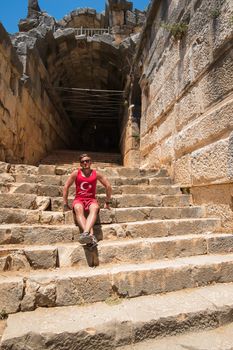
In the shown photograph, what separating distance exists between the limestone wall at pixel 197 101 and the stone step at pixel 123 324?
163 cm

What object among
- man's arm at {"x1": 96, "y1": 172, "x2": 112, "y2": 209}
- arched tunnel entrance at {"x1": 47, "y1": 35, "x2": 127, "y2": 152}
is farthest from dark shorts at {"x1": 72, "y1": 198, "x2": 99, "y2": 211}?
arched tunnel entrance at {"x1": 47, "y1": 35, "x2": 127, "y2": 152}

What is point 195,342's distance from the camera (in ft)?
6.44

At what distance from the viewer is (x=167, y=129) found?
564cm

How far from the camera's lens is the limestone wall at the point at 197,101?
3633 mm

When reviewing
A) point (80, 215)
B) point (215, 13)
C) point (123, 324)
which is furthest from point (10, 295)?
point (215, 13)

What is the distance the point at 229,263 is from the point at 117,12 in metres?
13.4

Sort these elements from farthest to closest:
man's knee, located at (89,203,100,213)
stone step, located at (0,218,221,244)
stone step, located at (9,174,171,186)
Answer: stone step, located at (9,174,171,186), man's knee, located at (89,203,100,213), stone step, located at (0,218,221,244)

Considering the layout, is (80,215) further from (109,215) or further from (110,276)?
(110,276)

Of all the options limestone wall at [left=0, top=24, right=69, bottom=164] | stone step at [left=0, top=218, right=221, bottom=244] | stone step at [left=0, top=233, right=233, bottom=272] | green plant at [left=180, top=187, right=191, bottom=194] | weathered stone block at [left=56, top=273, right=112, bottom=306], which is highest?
limestone wall at [left=0, top=24, right=69, bottom=164]

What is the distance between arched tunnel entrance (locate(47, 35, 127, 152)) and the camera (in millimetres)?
10961

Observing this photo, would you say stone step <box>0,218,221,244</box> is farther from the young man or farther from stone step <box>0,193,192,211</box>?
stone step <box>0,193,192,211</box>

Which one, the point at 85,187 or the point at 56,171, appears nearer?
the point at 85,187

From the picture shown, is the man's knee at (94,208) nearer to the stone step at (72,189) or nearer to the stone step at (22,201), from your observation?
the stone step at (22,201)

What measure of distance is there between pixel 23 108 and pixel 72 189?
3.70 m
